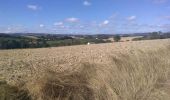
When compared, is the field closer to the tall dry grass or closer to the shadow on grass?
the tall dry grass

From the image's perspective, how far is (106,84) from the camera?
30.0 feet

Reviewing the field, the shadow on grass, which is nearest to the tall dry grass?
the field

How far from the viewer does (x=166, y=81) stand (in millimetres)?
11961

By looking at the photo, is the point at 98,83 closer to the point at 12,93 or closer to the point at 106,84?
the point at 106,84

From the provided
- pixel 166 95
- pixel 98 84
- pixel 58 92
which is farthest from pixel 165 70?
pixel 58 92

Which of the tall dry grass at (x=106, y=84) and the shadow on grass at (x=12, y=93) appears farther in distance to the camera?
the tall dry grass at (x=106, y=84)

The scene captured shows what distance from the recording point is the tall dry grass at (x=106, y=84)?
840cm

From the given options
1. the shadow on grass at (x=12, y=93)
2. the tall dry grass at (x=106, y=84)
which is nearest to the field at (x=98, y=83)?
the tall dry grass at (x=106, y=84)

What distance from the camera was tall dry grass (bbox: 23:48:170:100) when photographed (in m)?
8.40

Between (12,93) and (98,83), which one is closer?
(12,93)

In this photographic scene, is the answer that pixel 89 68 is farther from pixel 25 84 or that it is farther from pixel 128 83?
pixel 25 84

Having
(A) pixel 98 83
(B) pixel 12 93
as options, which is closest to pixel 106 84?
(A) pixel 98 83

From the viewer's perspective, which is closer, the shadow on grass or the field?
the shadow on grass

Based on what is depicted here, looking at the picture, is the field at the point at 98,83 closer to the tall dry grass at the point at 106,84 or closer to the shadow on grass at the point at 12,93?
the tall dry grass at the point at 106,84
